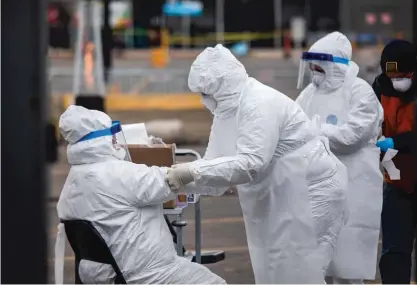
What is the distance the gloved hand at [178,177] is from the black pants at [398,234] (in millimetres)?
1582

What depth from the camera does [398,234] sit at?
4750 mm

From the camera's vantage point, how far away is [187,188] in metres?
3.66

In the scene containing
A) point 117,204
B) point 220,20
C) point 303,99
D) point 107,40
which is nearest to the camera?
point 117,204

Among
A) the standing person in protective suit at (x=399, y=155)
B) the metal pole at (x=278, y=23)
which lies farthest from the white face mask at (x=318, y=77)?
the metal pole at (x=278, y=23)

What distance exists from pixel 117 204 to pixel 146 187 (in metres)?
0.13

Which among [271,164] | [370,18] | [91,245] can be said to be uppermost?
[370,18]

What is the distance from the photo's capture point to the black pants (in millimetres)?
4727

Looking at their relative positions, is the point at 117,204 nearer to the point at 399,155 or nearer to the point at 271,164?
the point at 271,164

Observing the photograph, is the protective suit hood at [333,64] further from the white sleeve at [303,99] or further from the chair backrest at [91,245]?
the chair backrest at [91,245]

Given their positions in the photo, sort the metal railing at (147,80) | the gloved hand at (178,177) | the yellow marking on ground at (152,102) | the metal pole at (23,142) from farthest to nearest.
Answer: the metal railing at (147,80) < the yellow marking on ground at (152,102) < the gloved hand at (178,177) < the metal pole at (23,142)

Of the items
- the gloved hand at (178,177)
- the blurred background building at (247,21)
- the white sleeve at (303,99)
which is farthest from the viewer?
the blurred background building at (247,21)

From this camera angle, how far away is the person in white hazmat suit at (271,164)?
12.2 feet

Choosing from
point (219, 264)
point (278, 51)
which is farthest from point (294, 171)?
point (278, 51)

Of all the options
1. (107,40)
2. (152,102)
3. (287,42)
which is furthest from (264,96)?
(287,42)
